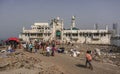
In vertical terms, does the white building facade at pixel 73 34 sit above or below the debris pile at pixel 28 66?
above

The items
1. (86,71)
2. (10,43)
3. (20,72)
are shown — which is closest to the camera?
(20,72)

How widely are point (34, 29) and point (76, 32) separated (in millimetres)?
12978

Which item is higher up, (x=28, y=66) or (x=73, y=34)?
(x=73, y=34)

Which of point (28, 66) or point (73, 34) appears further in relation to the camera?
point (73, 34)

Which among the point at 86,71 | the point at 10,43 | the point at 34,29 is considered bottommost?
the point at 86,71

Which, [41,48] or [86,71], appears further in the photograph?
[41,48]

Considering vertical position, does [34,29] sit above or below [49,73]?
above

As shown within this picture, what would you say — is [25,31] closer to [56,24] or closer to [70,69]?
[56,24]

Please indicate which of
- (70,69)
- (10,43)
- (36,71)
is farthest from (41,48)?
(36,71)

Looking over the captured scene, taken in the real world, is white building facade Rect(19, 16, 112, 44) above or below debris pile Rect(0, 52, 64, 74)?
above

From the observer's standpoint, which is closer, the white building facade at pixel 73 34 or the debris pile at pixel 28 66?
the debris pile at pixel 28 66

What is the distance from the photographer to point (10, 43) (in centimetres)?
3031

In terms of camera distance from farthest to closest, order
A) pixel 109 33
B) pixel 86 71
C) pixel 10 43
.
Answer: pixel 109 33, pixel 10 43, pixel 86 71

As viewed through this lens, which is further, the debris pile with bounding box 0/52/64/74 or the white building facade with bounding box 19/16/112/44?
the white building facade with bounding box 19/16/112/44
